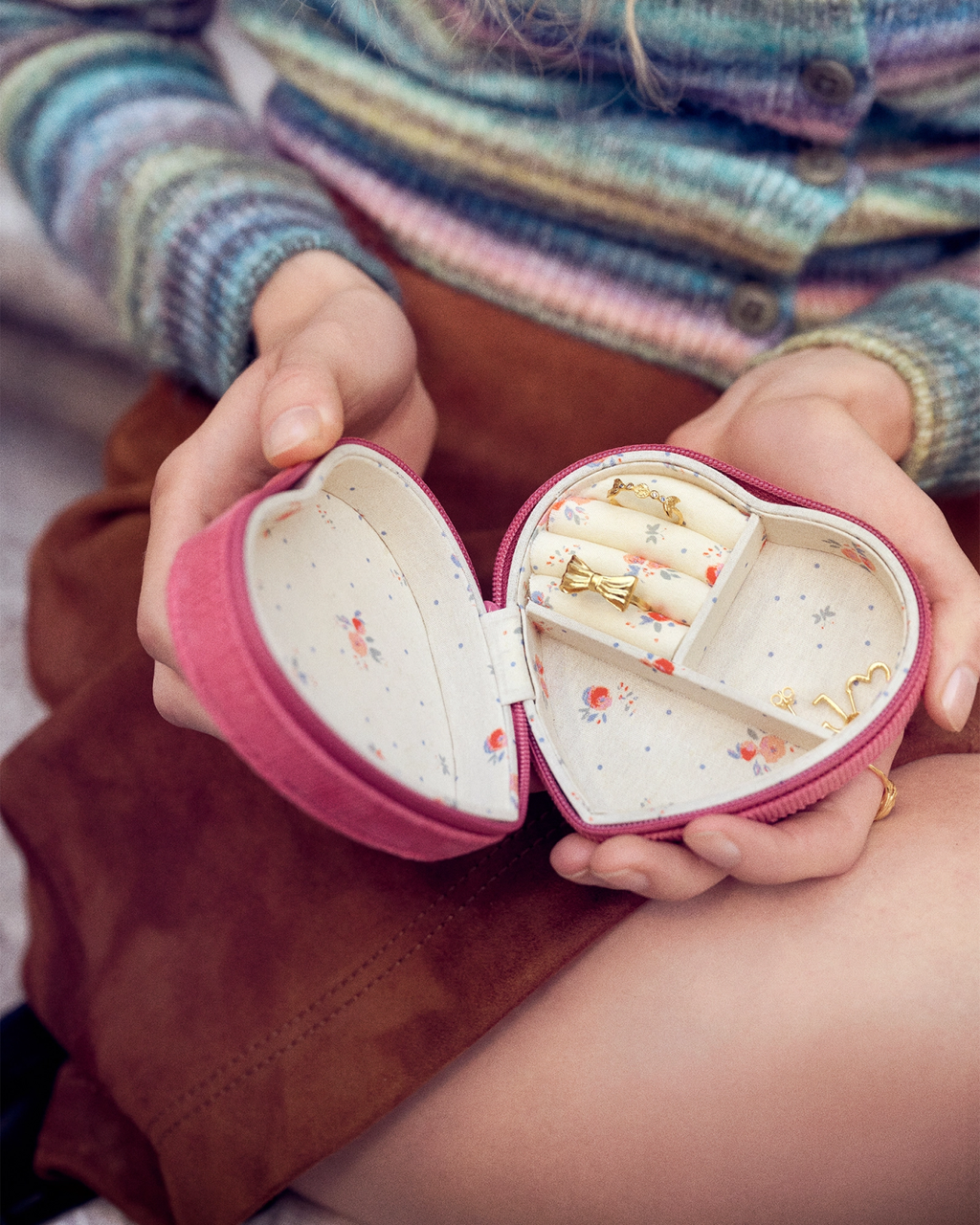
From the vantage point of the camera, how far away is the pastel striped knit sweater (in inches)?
20.9

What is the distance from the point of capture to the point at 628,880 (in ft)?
1.32

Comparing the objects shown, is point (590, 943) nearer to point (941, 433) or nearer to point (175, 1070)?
point (175, 1070)

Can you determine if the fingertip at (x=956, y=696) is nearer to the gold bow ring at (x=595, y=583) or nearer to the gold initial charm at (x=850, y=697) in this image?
the gold initial charm at (x=850, y=697)

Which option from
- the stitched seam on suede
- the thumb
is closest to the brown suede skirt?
the stitched seam on suede

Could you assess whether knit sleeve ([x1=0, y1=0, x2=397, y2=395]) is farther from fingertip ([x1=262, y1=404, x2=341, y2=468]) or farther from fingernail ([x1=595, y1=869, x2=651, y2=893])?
fingernail ([x1=595, y1=869, x2=651, y2=893])

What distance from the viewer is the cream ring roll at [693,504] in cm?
47

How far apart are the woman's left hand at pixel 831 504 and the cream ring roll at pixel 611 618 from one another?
0.11 meters

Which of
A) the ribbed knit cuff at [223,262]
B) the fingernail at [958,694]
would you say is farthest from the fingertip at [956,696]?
the ribbed knit cuff at [223,262]

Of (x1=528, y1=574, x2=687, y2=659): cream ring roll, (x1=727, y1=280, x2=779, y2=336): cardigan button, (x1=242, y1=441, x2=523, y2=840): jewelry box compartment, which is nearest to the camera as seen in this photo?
(x1=242, y1=441, x2=523, y2=840): jewelry box compartment

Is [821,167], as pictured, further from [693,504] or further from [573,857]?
[573,857]

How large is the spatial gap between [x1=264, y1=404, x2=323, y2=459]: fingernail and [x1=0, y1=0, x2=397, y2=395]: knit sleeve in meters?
0.20

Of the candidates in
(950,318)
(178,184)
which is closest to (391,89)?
(178,184)

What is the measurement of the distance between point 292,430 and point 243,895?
0.27 metres

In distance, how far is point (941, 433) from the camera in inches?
20.6
